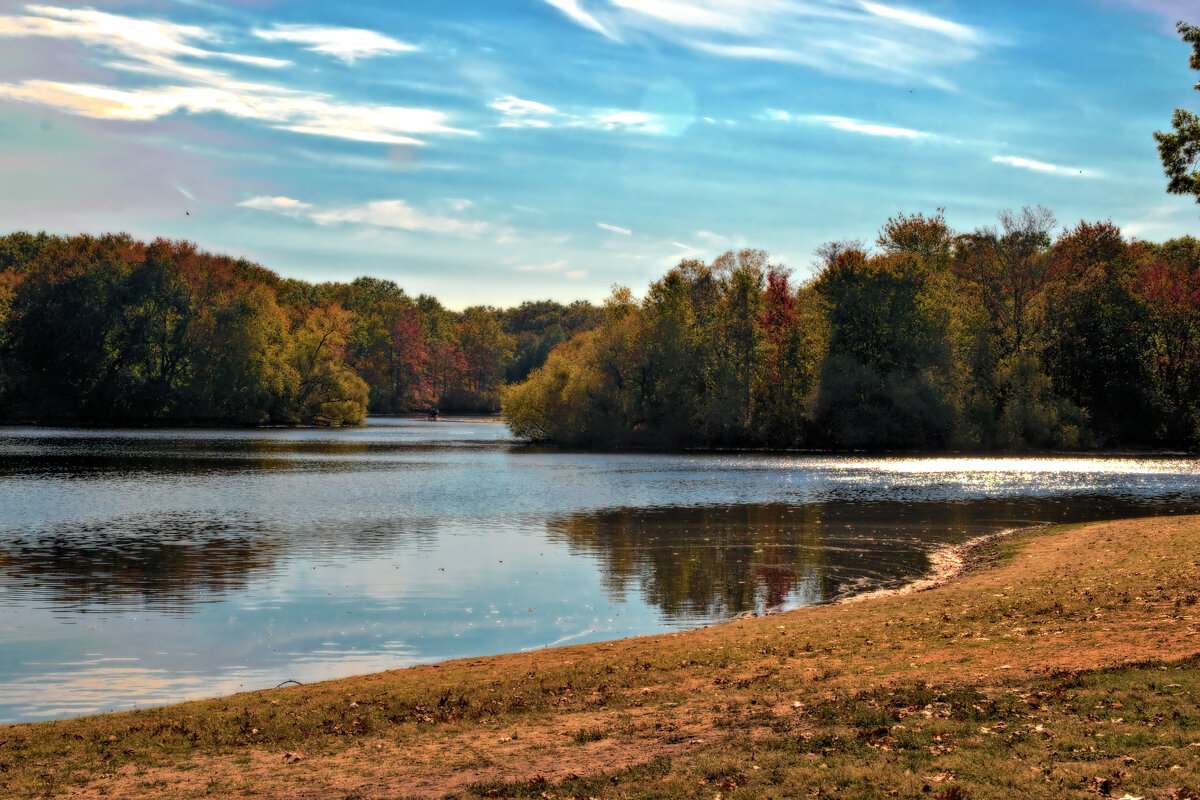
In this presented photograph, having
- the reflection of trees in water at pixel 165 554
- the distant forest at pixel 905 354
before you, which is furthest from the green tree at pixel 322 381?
the reflection of trees in water at pixel 165 554

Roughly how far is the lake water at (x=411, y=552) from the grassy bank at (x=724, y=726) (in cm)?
307

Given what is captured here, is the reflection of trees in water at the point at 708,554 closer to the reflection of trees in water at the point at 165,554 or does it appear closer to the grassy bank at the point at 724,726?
the grassy bank at the point at 724,726

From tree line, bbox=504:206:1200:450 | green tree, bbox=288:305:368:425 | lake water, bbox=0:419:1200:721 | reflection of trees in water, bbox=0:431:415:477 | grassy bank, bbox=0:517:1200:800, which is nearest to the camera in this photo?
grassy bank, bbox=0:517:1200:800

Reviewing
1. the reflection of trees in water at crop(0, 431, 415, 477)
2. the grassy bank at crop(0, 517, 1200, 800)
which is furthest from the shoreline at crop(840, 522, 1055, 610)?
the reflection of trees in water at crop(0, 431, 415, 477)

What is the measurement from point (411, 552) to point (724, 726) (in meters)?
19.7

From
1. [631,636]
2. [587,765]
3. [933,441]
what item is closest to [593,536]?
[631,636]

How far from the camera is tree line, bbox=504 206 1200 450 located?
8600 centimetres

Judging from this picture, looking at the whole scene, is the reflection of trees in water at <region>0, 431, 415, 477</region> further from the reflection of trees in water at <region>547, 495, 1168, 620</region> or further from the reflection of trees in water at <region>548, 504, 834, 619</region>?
the reflection of trees in water at <region>547, 495, 1168, 620</region>

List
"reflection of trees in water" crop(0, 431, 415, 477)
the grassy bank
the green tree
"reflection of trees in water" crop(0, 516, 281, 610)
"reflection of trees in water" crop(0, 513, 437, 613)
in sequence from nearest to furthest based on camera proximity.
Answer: the grassy bank, "reflection of trees in water" crop(0, 516, 281, 610), "reflection of trees in water" crop(0, 513, 437, 613), "reflection of trees in water" crop(0, 431, 415, 477), the green tree

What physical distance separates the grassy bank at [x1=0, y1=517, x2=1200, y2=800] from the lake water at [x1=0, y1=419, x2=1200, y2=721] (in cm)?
307

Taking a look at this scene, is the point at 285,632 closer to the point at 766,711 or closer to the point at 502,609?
the point at 502,609

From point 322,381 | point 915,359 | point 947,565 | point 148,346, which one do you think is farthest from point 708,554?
point 322,381

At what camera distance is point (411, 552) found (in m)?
29.0

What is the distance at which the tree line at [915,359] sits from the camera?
86.0 metres
